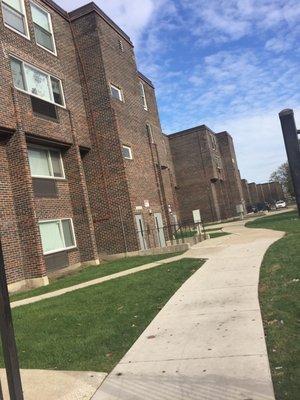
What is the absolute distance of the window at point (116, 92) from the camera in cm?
2346

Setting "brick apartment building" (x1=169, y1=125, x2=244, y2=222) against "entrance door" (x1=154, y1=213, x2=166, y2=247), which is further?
"brick apartment building" (x1=169, y1=125, x2=244, y2=222)

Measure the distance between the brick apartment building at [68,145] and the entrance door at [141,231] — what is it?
2.1 inches

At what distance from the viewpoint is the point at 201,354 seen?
6.11 m

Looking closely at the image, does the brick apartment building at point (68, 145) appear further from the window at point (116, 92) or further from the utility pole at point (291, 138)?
the utility pole at point (291, 138)

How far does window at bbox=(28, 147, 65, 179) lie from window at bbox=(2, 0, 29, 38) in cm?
437

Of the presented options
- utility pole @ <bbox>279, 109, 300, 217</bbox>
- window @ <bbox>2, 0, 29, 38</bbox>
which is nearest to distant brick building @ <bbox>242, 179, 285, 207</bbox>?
window @ <bbox>2, 0, 29, 38</bbox>

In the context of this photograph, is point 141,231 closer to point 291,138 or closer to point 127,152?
point 127,152

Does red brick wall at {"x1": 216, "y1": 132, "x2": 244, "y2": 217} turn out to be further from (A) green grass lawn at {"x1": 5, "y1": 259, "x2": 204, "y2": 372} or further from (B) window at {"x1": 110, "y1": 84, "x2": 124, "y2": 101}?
(A) green grass lawn at {"x1": 5, "y1": 259, "x2": 204, "y2": 372}

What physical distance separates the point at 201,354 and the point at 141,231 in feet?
56.0

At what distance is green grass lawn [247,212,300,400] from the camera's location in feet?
16.5

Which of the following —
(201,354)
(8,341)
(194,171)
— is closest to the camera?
(8,341)

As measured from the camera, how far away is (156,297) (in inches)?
398

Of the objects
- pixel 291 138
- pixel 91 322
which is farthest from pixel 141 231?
pixel 291 138

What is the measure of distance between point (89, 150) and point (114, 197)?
2422mm
